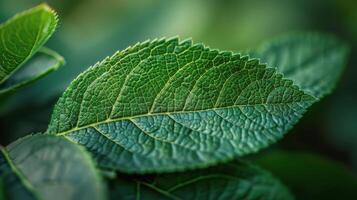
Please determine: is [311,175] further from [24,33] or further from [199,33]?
[199,33]

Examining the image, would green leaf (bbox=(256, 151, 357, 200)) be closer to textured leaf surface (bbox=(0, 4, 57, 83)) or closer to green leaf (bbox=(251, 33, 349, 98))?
green leaf (bbox=(251, 33, 349, 98))

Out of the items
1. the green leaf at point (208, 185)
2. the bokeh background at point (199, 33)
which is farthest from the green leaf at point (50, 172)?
the bokeh background at point (199, 33)

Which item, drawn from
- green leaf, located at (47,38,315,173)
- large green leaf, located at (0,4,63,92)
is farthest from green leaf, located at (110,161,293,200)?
large green leaf, located at (0,4,63,92)

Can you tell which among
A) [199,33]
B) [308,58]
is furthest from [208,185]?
[199,33]

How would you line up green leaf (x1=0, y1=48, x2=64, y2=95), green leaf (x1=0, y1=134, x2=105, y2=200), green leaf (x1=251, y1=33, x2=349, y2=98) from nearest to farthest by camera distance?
green leaf (x1=0, y1=134, x2=105, y2=200), green leaf (x1=0, y1=48, x2=64, y2=95), green leaf (x1=251, y1=33, x2=349, y2=98)

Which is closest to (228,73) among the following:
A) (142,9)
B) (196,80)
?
(196,80)
